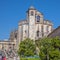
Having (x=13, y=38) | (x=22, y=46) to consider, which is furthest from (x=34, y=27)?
(x=22, y=46)

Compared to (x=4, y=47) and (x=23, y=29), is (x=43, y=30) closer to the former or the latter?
(x=23, y=29)

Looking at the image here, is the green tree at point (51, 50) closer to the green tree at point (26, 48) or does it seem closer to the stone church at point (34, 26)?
the green tree at point (26, 48)

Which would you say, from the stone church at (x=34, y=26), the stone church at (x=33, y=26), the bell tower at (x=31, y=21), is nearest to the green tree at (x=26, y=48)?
the stone church at (x=33, y=26)

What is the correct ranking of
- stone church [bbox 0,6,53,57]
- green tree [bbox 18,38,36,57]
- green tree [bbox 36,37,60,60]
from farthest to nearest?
stone church [bbox 0,6,53,57] → green tree [bbox 18,38,36,57] → green tree [bbox 36,37,60,60]

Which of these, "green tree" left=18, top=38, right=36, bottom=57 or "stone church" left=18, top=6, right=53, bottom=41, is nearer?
"green tree" left=18, top=38, right=36, bottom=57

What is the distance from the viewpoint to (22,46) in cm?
6725

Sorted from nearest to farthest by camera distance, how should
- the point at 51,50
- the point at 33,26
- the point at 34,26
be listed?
the point at 51,50
the point at 33,26
the point at 34,26

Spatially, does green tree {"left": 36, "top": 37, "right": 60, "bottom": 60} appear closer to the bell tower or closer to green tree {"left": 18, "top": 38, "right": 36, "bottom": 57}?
green tree {"left": 18, "top": 38, "right": 36, "bottom": 57}

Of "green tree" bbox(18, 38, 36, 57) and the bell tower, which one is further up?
the bell tower

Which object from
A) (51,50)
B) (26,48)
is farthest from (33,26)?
(51,50)

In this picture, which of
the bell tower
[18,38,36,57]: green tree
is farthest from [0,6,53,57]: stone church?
[18,38,36,57]: green tree

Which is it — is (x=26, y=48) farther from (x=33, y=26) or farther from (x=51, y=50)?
(x=33, y=26)

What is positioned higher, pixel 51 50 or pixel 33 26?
pixel 33 26

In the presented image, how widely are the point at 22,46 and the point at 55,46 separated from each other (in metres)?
→ 21.2
